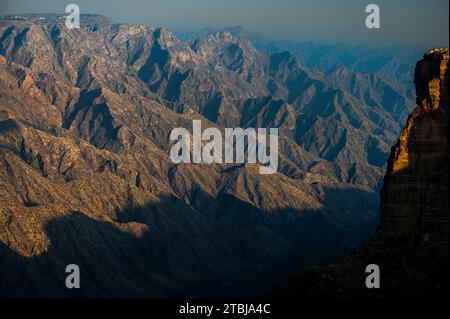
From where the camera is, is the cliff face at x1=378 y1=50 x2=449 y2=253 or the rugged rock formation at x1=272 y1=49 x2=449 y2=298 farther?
the cliff face at x1=378 y1=50 x2=449 y2=253

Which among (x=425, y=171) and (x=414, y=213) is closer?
(x=425, y=171)

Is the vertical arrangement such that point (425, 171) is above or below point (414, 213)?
above

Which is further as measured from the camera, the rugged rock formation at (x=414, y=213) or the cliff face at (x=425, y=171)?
the cliff face at (x=425, y=171)

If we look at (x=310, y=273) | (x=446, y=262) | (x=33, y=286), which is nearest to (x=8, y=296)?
(x=33, y=286)
